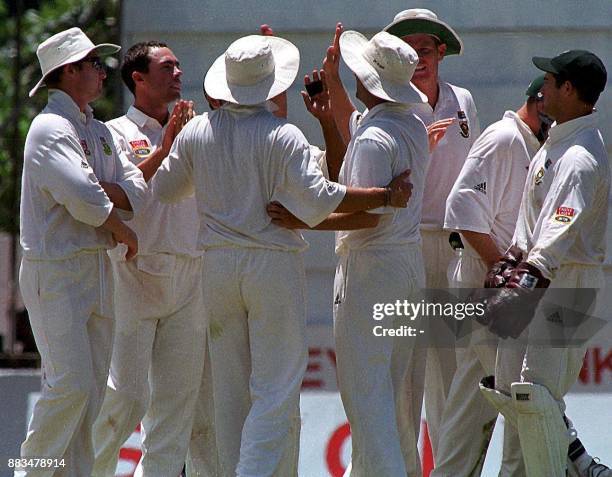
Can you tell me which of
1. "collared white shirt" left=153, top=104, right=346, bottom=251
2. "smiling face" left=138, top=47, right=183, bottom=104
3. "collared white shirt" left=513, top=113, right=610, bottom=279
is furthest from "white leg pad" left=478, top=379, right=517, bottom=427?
"smiling face" left=138, top=47, right=183, bottom=104

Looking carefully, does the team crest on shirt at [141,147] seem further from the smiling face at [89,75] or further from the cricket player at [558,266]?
the cricket player at [558,266]

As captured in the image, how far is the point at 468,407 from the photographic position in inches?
222

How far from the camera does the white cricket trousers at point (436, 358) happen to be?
18.9 feet

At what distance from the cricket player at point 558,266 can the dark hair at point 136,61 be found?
169cm

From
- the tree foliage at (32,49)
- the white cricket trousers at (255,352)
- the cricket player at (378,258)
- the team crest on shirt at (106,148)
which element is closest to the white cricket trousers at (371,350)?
the cricket player at (378,258)

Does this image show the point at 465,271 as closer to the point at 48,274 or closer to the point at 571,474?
the point at 571,474

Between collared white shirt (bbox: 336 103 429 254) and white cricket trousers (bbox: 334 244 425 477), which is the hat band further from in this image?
white cricket trousers (bbox: 334 244 425 477)

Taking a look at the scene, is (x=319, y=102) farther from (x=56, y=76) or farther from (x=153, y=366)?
(x=153, y=366)

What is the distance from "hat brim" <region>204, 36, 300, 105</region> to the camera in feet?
16.9

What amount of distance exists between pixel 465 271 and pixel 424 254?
0.71ft

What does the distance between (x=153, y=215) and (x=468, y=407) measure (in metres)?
1.51

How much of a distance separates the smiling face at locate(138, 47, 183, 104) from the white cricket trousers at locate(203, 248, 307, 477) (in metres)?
0.99

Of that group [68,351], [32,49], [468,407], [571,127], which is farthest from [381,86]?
[32,49]

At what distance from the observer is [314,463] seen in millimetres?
6355
